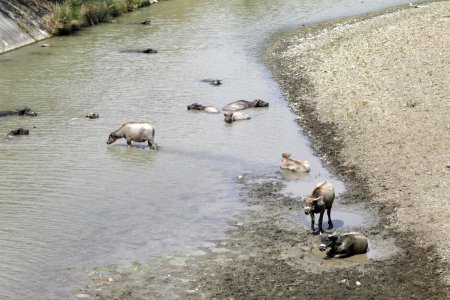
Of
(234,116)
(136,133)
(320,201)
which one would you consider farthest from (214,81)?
(320,201)

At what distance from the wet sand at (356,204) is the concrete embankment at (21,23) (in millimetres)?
14162

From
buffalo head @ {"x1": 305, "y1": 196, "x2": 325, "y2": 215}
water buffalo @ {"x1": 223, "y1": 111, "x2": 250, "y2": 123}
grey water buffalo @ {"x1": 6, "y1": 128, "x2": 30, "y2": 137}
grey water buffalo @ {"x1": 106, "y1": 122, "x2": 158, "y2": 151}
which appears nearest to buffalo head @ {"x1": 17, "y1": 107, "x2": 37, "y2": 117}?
grey water buffalo @ {"x1": 6, "y1": 128, "x2": 30, "y2": 137}

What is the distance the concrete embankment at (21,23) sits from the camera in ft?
124

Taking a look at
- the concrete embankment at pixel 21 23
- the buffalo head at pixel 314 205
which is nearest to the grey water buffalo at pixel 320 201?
the buffalo head at pixel 314 205

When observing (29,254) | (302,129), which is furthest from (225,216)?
(302,129)

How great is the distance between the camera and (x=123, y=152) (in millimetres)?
22328

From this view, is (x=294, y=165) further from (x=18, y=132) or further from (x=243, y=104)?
(x=18, y=132)

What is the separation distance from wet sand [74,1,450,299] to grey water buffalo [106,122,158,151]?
387 centimetres

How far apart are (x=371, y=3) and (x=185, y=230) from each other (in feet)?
127

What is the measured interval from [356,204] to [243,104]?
32.6 ft

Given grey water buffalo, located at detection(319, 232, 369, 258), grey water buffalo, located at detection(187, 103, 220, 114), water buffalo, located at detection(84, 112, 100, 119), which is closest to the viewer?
grey water buffalo, located at detection(319, 232, 369, 258)

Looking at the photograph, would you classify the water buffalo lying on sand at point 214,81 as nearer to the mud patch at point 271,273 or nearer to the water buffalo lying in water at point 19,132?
the water buffalo lying in water at point 19,132

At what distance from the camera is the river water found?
1573cm

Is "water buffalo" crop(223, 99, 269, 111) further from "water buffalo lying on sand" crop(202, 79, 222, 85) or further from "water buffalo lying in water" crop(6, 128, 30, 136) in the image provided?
"water buffalo lying in water" crop(6, 128, 30, 136)
